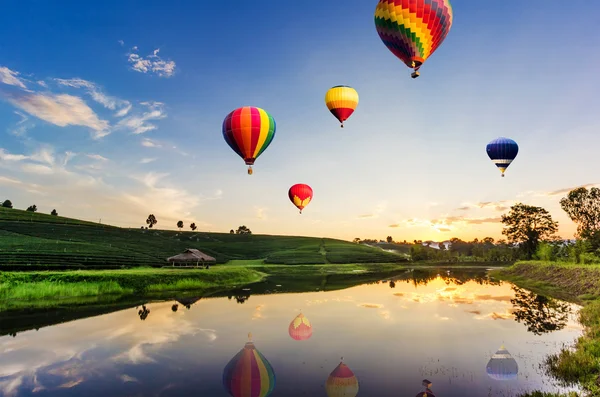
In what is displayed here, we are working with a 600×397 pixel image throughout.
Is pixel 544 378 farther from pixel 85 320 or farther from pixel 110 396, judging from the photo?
pixel 85 320

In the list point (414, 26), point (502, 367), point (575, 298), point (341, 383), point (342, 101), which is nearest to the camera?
point (341, 383)

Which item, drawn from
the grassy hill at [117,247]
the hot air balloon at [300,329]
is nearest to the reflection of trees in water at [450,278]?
the grassy hill at [117,247]

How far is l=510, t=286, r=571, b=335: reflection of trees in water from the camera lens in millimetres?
26641

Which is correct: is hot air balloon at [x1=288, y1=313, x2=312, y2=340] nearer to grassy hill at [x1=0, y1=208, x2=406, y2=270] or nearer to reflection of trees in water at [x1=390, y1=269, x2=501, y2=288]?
reflection of trees in water at [x1=390, y1=269, x2=501, y2=288]

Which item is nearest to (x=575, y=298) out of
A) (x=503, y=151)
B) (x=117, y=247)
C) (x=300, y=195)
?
(x=503, y=151)

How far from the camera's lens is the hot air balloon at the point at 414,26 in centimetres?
2962

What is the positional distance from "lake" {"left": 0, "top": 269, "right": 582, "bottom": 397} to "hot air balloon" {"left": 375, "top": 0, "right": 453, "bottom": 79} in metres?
20.4

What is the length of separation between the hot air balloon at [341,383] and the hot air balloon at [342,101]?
3080cm

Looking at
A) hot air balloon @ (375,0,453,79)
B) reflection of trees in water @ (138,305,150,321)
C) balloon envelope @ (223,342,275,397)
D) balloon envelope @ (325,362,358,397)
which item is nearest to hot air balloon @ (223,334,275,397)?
balloon envelope @ (223,342,275,397)

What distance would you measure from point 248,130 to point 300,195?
22.0 m

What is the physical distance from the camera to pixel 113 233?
100500 mm

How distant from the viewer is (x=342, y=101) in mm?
42906

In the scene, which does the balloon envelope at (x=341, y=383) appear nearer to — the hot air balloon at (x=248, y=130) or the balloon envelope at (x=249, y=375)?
the balloon envelope at (x=249, y=375)

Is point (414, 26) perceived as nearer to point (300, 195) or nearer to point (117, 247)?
point (300, 195)
